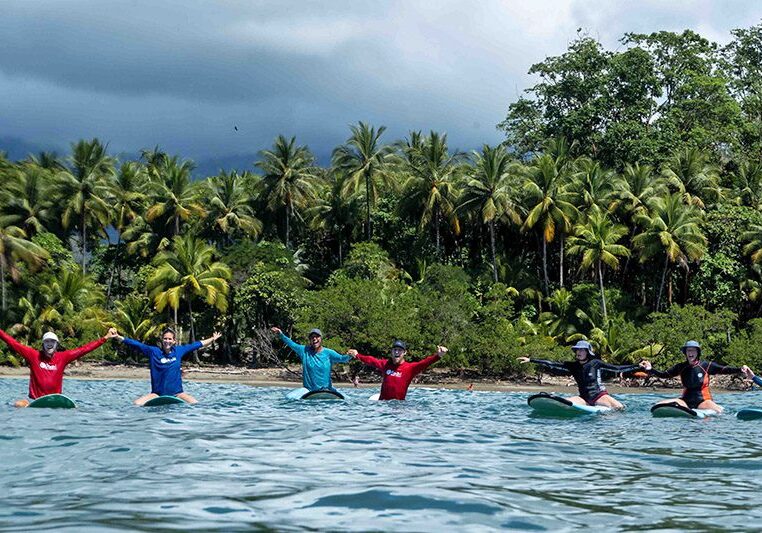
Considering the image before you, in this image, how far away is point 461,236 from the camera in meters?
58.5

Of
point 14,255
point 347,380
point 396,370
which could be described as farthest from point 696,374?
point 14,255

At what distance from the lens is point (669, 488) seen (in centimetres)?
792

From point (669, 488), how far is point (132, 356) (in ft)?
157

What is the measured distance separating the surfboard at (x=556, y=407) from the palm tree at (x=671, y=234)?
107 ft

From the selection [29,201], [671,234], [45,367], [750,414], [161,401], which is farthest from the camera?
[29,201]

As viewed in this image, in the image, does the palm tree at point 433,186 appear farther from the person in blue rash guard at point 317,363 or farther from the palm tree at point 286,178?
the person in blue rash guard at point 317,363

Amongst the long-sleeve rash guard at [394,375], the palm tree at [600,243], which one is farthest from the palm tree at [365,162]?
the long-sleeve rash guard at [394,375]

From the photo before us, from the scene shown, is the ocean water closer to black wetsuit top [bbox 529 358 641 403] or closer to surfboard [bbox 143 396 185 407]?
surfboard [bbox 143 396 185 407]

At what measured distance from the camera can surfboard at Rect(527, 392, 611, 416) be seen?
15.7 meters

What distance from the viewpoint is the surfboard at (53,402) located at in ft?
48.8

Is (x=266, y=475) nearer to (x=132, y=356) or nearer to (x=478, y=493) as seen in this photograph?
(x=478, y=493)

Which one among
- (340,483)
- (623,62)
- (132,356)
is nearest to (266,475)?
(340,483)

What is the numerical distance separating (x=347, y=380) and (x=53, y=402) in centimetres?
2453

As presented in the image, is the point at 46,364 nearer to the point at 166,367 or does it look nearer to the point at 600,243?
the point at 166,367
